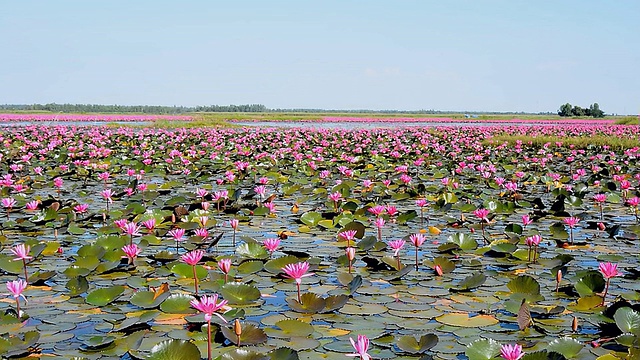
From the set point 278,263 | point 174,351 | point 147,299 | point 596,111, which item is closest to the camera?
point 174,351

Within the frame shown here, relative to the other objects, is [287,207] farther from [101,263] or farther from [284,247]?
[101,263]

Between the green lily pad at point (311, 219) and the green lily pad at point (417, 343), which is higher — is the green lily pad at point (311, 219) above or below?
below

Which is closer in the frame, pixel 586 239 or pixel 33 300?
pixel 33 300

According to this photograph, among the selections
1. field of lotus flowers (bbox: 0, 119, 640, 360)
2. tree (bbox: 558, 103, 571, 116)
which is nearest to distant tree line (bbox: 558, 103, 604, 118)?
tree (bbox: 558, 103, 571, 116)

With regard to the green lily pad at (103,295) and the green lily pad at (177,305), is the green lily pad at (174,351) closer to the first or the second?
the green lily pad at (177,305)

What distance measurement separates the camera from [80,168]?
8.91m

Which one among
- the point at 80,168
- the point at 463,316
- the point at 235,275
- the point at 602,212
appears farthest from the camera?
the point at 80,168

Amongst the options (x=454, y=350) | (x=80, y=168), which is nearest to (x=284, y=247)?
(x=454, y=350)

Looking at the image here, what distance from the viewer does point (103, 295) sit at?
3055mm

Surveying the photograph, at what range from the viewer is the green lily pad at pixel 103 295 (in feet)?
Result: 9.94

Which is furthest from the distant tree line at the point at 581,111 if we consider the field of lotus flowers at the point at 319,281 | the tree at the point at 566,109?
the field of lotus flowers at the point at 319,281

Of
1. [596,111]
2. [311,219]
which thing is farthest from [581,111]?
[311,219]

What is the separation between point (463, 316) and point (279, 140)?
14.0m

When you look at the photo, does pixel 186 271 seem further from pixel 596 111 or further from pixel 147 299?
pixel 596 111
